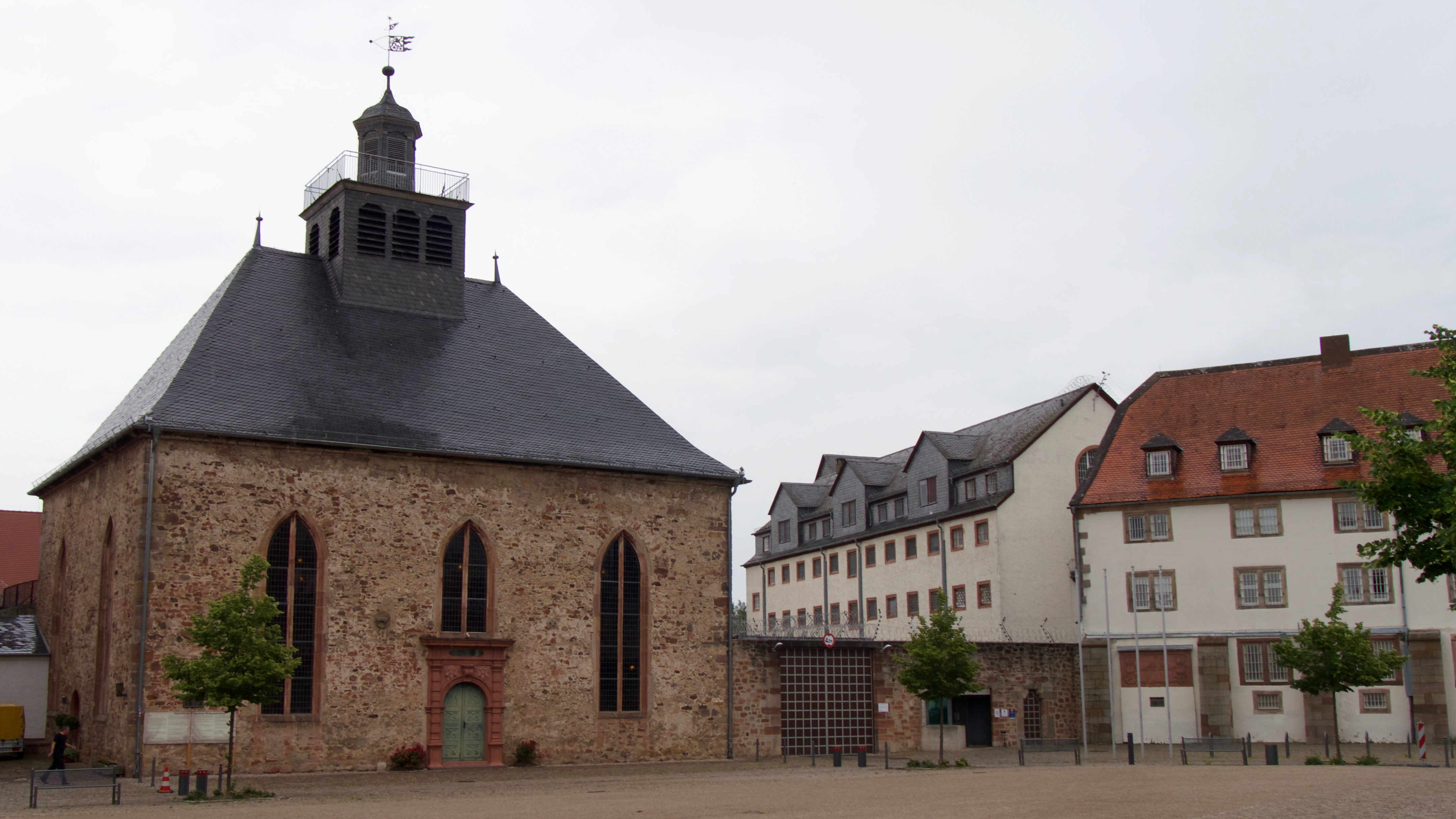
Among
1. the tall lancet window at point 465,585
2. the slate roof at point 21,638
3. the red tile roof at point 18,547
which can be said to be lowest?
the slate roof at point 21,638

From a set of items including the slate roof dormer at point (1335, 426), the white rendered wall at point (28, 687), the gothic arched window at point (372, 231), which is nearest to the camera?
the white rendered wall at point (28, 687)

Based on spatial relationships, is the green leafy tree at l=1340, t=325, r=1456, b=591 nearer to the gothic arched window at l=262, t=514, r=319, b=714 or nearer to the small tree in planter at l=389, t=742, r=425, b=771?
the small tree in planter at l=389, t=742, r=425, b=771

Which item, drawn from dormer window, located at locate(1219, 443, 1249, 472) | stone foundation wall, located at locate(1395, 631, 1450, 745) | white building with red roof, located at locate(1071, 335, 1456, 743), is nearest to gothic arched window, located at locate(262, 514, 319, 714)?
white building with red roof, located at locate(1071, 335, 1456, 743)

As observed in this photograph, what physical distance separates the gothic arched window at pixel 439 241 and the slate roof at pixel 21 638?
1287 cm

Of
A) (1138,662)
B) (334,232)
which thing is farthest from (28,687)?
(1138,662)

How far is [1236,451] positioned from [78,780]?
29.9 meters

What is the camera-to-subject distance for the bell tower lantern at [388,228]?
106 feet

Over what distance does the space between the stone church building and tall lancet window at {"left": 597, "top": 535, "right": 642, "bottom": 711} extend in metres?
0.07

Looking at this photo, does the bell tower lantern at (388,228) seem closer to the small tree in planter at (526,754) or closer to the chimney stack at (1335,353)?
the small tree in planter at (526,754)

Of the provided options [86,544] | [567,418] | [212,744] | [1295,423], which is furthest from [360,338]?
[1295,423]

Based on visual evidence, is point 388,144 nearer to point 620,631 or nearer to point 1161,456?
point 620,631

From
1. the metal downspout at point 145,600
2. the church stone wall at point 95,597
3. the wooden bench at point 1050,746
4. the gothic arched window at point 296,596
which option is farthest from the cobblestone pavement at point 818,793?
the wooden bench at point 1050,746

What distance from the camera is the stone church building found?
1024 inches

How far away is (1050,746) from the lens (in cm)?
3388
